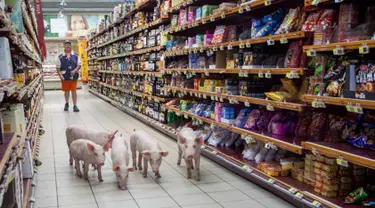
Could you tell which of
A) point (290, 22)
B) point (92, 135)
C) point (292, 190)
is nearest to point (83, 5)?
point (92, 135)

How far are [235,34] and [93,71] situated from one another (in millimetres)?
14588

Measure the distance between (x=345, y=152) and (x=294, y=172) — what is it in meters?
1.02

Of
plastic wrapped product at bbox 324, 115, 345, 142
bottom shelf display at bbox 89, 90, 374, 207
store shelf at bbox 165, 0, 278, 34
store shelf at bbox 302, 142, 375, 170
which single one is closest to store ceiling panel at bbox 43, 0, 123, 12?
store shelf at bbox 165, 0, 278, 34

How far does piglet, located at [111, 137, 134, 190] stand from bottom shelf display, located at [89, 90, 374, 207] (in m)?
1.26

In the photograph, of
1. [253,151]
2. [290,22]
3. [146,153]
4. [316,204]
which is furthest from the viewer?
[253,151]

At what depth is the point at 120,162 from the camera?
420cm

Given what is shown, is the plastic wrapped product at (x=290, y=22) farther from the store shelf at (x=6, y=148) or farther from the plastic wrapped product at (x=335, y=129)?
the store shelf at (x=6, y=148)

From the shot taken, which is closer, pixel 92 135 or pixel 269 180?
pixel 269 180

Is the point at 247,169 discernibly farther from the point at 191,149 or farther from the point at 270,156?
the point at 191,149

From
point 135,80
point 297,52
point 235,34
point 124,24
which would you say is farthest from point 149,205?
point 124,24

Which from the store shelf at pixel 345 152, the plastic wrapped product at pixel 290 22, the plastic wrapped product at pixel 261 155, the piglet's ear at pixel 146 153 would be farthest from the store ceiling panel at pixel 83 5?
→ the store shelf at pixel 345 152

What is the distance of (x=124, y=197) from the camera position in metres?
3.89

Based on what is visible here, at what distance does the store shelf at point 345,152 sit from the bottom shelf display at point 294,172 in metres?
0.09

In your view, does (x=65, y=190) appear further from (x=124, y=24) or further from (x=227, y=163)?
(x=124, y=24)
